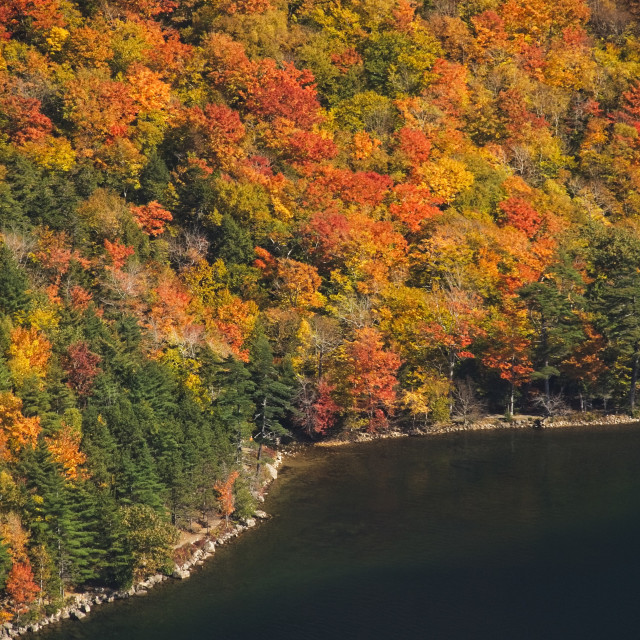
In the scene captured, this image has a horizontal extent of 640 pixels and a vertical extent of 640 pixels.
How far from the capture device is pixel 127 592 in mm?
61312

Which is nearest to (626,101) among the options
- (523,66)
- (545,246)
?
(523,66)

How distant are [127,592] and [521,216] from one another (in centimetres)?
5450

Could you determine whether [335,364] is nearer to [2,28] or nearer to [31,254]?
[31,254]

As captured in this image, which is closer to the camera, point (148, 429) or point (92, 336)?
point (148, 429)

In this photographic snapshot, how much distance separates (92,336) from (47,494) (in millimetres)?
16869

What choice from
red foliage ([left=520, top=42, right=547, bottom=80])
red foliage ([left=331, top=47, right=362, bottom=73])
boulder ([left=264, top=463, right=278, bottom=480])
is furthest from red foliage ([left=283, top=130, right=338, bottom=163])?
boulder ([left=264, top=463, right=278, bottom=480])

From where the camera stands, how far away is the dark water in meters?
58.0

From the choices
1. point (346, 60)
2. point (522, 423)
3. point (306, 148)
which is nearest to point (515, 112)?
point (346, 60)

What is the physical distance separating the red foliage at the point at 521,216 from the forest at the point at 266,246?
7.3 inches

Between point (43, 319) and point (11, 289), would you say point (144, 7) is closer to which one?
point (11, 289)

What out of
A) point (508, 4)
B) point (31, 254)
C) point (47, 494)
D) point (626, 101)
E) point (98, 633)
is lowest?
point (98, 633)

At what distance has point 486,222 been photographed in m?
98.3

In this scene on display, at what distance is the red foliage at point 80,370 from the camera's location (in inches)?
2798

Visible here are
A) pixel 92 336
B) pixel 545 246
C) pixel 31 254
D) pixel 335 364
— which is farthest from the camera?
pixel 545 246
